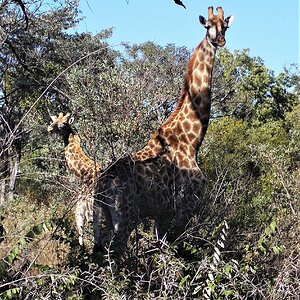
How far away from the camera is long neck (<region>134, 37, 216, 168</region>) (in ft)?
21.9

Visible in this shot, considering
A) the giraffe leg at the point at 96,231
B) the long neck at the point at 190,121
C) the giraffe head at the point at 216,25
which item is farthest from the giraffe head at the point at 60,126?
the giraffe leg at the point at 96,231

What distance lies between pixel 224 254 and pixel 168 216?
3.75ft

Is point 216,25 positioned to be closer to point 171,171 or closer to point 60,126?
point 171,171

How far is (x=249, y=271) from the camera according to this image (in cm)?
444

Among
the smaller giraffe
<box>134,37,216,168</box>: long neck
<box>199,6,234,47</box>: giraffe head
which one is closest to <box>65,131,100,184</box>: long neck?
the smaller giraffe

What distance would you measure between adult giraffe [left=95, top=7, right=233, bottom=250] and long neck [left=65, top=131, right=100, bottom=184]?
0.73 metres

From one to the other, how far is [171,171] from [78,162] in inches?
63.2

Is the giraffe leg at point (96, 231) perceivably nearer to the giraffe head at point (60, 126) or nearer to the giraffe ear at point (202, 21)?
the giraffe ear at point (202, 21)

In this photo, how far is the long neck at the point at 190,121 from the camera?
6680 millimetres

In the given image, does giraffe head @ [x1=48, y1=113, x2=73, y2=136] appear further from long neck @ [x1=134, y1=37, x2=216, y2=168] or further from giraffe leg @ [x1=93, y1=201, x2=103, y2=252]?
giraffe leg @ [x1=93, y1=201, x2=103, y2=252]

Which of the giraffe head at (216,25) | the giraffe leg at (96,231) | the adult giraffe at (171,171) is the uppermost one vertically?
the giraffe head at (216,25)

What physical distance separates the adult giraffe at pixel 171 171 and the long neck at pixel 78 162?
73cm

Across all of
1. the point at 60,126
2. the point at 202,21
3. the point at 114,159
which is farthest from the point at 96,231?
the point at 60,126

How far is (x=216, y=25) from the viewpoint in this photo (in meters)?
6.88
